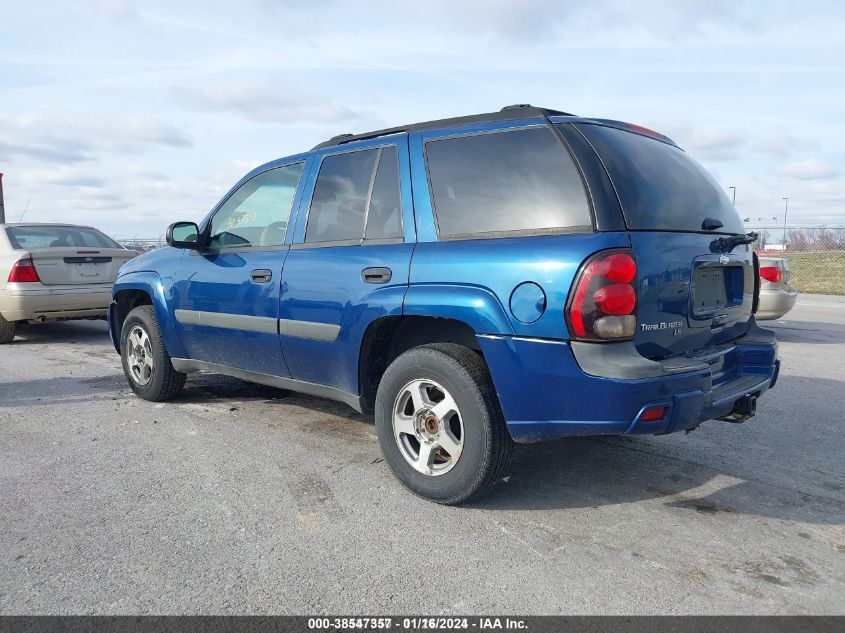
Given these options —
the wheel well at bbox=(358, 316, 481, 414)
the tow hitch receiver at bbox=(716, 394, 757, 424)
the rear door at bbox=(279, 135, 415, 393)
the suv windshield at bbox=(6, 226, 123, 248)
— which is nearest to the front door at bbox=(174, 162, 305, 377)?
the rear door at bbox=(279, 135, 415, 393)

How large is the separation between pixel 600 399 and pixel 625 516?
0.76 meters

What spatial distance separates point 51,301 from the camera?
8.52 m

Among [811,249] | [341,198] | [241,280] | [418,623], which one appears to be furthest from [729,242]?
[811,249]

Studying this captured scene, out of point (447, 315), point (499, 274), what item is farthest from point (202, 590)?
point (499, 274)

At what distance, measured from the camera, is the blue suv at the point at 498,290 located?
2961mm

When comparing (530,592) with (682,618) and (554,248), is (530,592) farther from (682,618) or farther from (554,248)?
(554,248)

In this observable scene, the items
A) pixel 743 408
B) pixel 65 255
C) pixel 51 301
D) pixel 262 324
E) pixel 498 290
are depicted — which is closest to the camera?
pixel 498 290

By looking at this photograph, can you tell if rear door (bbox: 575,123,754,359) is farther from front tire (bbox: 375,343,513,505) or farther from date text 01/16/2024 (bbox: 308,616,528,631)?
date text 01/16/2024 (bbox: 308,616,528,631)

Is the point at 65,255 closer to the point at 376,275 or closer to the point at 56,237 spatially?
the point at 56,237

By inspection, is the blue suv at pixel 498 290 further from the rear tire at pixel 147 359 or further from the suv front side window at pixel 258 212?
the rear tire at pixel 147 359

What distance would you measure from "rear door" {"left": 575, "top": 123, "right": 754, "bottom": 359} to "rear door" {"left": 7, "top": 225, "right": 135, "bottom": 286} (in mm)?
7486

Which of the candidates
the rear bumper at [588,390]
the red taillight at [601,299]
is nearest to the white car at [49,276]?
the rear bumper at [588,390]

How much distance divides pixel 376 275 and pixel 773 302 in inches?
247

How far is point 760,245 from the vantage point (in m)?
22.8
